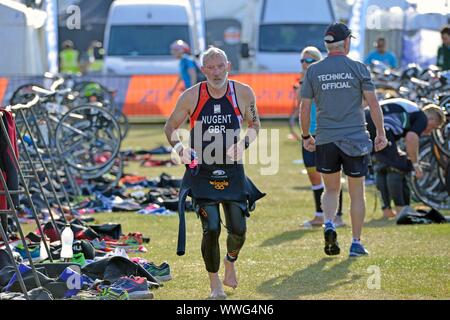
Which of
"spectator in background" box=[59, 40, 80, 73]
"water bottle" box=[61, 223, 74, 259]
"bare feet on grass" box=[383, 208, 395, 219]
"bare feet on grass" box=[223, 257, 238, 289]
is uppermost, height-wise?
"bare feet on grass" box=[223, 257, 238, 289]

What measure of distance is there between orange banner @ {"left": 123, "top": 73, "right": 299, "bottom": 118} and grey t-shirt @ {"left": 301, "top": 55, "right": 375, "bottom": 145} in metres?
18.1

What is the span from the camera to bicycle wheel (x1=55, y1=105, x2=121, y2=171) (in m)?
16.0

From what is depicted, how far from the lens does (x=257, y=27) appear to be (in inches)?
1292

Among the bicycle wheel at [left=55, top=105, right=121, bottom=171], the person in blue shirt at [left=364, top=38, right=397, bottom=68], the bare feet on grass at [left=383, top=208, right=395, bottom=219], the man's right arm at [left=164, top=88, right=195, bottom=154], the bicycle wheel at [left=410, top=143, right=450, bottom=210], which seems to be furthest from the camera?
the person in blue shirt at [left=364, top=38, right=397, bottom=68]

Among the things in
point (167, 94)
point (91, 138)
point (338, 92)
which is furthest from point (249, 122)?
point (167, 94)

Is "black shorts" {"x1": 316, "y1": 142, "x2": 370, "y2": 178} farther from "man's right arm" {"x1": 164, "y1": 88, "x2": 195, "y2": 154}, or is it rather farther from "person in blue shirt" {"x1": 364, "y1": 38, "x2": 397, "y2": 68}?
"person in blue shirt" {"x1": 364, "y1": 38, "x2": 397, "y2": 68}

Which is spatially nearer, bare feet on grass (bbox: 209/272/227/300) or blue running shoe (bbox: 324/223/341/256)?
bare feet on grass (bbox: 209/272/227/300)

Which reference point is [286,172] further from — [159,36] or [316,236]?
[159,36]

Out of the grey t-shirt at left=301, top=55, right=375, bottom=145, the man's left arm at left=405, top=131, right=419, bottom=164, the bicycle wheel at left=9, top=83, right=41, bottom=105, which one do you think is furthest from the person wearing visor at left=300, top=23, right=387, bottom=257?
the bicycle wheel at left=9, top=83, right=41, bottom=105

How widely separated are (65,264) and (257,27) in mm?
24247

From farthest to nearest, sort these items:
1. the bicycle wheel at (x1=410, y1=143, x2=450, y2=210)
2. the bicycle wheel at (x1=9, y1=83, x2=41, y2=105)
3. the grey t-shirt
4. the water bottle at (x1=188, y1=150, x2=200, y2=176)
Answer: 1. the bicycle wheel at (x1=9, y1=83, x2=41, y2=105)
2. the bicycle wheel at (x1=410, y1=143, x2=450, y2=210)
3. the grey t-shirt
4. the water bottle at (x1=188, y1=150, x2=200, y2=176)

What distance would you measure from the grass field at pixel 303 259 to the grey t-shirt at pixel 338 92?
1.15 metres
